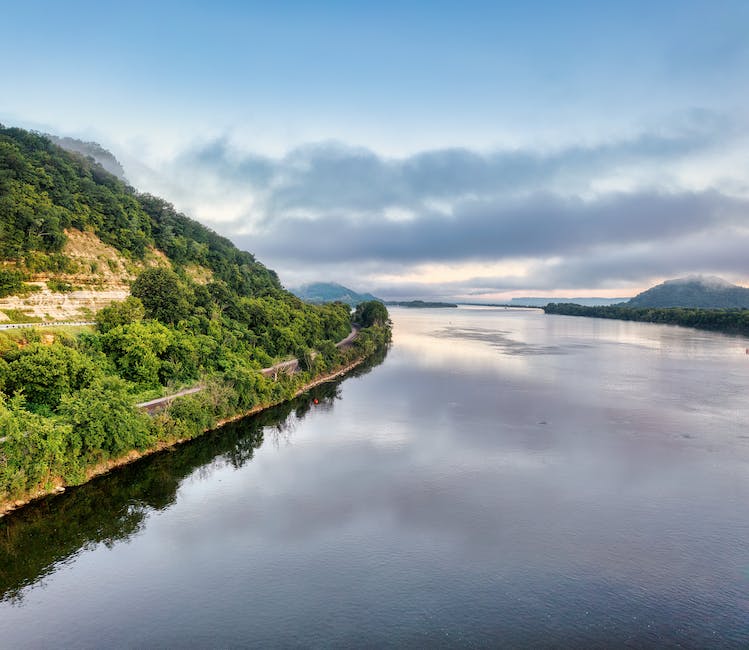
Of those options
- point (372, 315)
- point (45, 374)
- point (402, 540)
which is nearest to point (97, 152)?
point (372, 315)

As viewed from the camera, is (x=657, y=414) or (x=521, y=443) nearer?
(x=521, y=443)

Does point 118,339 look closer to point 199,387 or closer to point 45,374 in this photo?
point 199,387

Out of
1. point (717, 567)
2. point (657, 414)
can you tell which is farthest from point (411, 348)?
point (717, 567)

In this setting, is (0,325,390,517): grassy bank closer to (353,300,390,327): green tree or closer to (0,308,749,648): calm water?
(0,308,749,648): calm water

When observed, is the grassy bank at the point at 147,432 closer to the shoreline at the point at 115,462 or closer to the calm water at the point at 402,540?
the shoreline at the point at 115,462

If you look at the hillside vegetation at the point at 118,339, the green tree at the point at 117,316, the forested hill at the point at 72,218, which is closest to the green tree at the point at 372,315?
the forested hill at the point at 72,218

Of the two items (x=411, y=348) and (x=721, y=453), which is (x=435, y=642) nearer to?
(x=721, y=453)
